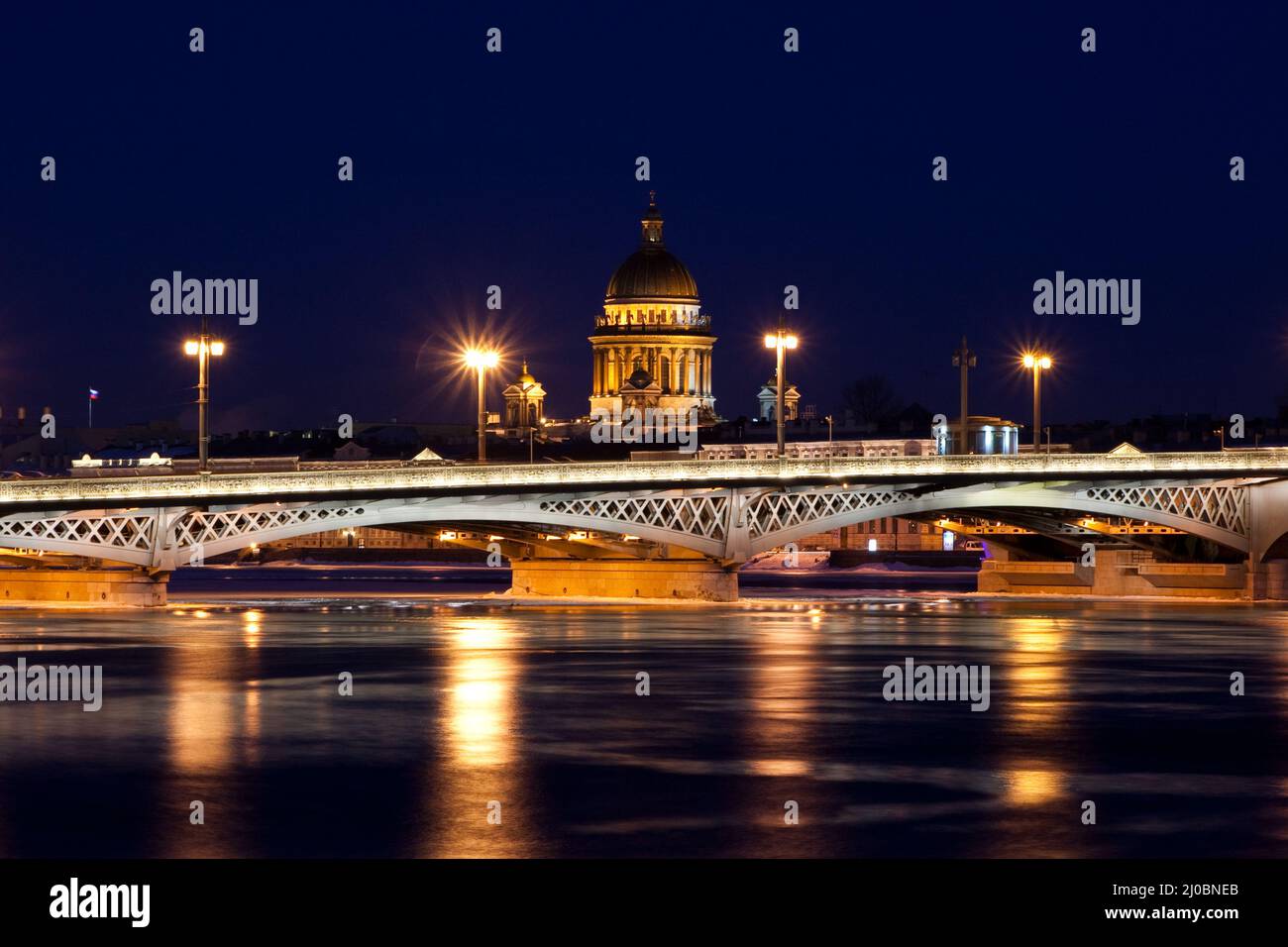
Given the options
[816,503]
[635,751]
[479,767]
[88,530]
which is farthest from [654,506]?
[479,767]

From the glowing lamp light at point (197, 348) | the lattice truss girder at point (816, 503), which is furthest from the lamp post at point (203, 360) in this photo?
the lattice truss girder at point (816, 503)

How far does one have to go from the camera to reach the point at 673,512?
308ft

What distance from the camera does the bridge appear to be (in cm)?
7875

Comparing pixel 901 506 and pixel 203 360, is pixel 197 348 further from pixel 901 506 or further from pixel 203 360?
pixel 901 506

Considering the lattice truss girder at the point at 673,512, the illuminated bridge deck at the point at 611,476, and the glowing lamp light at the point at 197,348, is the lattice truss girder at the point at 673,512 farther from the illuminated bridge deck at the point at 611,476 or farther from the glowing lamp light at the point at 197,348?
the glowing lamp light at the point at 197,348

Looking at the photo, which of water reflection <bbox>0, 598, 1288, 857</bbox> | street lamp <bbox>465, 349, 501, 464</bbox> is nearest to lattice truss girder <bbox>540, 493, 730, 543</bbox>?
street lamp <bbox>465, 349, 501, 464</bbox>

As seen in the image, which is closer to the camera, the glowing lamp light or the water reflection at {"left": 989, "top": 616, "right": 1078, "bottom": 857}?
the water reflection at {"left": 989, "top": 616, "right": 1078, "bottom": 857}

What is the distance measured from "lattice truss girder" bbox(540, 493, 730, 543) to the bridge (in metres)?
0.09

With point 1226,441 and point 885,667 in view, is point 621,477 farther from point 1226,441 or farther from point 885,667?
point 1226,441

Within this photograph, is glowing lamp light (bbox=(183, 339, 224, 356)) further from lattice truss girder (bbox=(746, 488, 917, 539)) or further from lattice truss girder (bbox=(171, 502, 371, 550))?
lattice truss girder (bbox=(746, 488, 917, 539))
